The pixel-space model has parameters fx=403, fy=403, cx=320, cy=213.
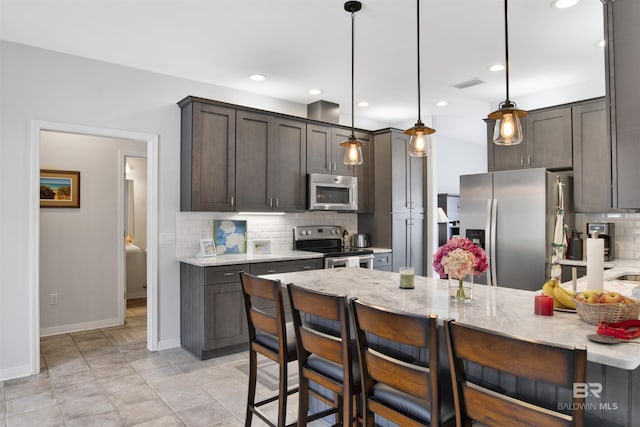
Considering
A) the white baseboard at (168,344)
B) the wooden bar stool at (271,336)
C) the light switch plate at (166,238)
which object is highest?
the light switch plate at (166,238)

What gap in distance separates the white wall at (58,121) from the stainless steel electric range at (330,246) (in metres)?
1.61

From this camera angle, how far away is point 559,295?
178 cm

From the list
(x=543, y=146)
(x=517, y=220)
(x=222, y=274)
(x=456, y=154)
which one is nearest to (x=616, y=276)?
(x=517, y=220)

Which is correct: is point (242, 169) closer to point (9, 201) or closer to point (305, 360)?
point (9, 201)

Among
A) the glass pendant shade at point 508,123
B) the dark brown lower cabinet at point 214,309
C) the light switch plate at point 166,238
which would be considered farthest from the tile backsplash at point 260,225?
the glass pendant shade at point 508,123

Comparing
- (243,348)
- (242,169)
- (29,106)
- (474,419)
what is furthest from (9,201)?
(474,419)

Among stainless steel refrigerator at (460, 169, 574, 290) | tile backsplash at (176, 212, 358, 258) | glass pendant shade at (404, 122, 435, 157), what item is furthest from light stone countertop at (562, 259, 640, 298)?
tile backsplash at (176, 212, 358, 258)

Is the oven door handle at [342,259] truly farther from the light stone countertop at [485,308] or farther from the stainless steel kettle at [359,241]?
the light stone countertop at [485,308]

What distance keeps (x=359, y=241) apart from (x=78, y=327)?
12.0 ft

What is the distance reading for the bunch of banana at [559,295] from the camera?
1.76 m

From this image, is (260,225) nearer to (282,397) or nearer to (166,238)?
(166,238)

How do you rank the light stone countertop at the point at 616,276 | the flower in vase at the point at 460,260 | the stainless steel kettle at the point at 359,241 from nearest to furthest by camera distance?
the flower in vase at the point at 460,260, the light stone countertop at the point at 616,276, the stainless steel kettle at the point at 359,241

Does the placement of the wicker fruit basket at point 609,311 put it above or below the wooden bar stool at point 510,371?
above

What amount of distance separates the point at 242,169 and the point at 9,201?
6.75ft
